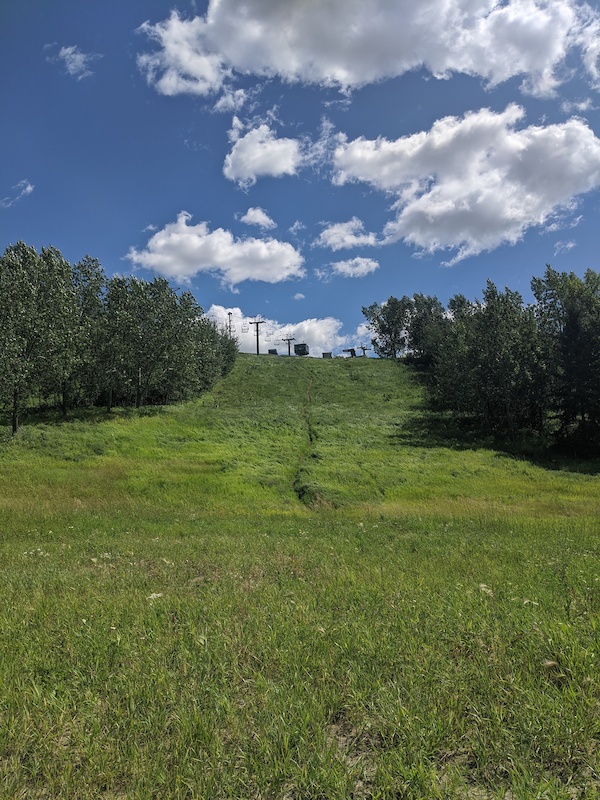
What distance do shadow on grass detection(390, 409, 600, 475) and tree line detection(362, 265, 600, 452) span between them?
1398mm

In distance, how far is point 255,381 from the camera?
291 ft

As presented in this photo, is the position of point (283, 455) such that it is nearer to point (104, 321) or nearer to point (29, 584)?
point (104, 321)

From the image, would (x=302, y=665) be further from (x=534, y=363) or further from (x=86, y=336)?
(x=534, y=363)

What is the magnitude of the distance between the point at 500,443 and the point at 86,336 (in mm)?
45190

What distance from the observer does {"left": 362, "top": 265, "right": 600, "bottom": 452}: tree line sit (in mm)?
44688

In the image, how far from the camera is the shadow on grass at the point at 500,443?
4009 cm

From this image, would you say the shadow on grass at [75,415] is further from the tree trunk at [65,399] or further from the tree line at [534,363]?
the tree line at [534,363]

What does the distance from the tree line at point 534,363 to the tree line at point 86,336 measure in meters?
37.0

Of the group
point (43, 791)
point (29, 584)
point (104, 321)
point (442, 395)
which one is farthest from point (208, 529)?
point (442, 395)

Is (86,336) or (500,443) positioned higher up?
(86,336)

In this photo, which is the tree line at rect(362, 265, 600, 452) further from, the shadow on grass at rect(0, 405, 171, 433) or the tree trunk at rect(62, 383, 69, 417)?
Result: the tree trunk at rect(62, 383, 69, 417)

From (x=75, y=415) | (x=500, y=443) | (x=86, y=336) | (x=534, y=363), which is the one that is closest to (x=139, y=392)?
(x=75, y=415)

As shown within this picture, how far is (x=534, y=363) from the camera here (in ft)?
Result: 160

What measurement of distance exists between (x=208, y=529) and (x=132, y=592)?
10568 mm
